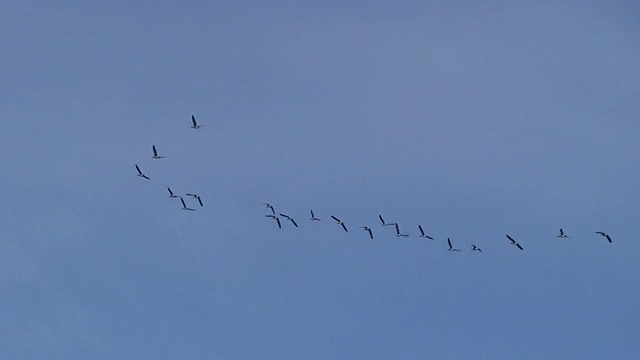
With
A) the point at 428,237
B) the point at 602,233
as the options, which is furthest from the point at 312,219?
the point at 602,233

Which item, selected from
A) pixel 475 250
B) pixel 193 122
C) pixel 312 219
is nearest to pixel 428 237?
pixel 475 250

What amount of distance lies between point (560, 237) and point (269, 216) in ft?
161

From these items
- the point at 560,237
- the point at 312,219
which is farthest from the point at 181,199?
the point at 560,237

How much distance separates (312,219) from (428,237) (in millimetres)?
21551

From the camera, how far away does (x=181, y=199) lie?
180000 millimetres

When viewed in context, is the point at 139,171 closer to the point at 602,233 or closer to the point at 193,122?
the point at 193,122

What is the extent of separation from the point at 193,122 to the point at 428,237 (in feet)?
135

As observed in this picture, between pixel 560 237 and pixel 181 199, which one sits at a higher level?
pixel 181 199

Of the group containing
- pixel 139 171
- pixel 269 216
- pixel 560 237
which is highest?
pixel 139 171

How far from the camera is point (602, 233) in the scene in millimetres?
168375

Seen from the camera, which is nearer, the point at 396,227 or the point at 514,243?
the point at 514,243

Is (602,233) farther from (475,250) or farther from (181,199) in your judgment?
(181,199)

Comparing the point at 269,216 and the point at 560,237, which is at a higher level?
the point at 269,216

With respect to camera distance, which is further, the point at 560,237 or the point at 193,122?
the point at 560,237
